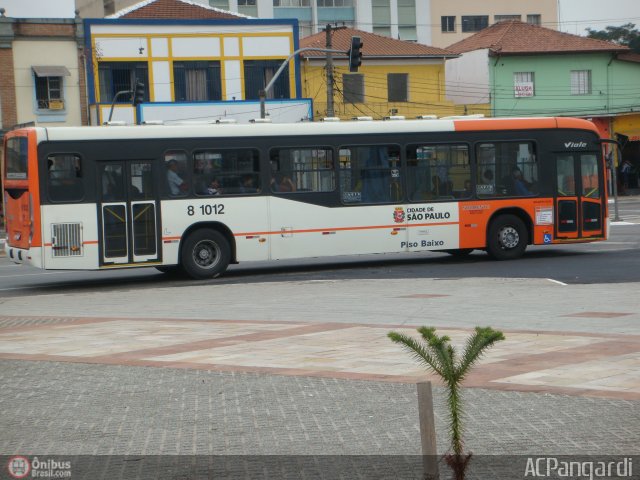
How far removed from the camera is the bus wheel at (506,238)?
24.8m

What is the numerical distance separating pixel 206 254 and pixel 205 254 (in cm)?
2

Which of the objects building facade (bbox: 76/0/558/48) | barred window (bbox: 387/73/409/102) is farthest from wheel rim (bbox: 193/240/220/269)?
building facade (bbox: 76/0/558/48)

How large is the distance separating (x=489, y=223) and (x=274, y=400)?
16.2 m

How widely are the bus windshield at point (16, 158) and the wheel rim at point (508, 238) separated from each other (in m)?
10.4

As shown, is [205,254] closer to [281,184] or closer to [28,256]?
[281,184]

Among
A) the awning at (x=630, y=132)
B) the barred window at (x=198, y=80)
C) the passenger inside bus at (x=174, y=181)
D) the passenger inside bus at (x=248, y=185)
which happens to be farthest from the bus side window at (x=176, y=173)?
the awning at (x=630, y=132)

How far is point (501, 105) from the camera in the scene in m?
61.5

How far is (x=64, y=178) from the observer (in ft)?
70.7

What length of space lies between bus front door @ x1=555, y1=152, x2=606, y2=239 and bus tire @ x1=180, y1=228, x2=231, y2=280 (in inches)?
308

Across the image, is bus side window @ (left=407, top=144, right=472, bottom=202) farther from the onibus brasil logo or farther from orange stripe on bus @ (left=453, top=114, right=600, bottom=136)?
the onibus brasil logo

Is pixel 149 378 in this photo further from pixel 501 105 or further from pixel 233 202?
pixel 501 105

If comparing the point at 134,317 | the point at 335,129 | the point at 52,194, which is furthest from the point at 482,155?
the point at 134,317

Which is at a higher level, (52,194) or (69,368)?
(52,194)

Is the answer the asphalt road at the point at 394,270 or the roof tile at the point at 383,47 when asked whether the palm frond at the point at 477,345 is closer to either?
the asphalt road at the point at 394,270
